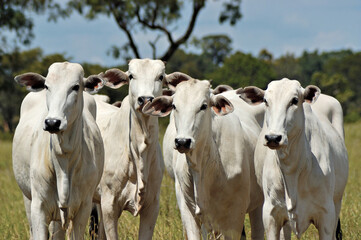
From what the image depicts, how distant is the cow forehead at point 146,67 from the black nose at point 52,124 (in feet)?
5.00

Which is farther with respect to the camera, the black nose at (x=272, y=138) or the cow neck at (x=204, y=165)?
the cow neck at (x=204, y=165)

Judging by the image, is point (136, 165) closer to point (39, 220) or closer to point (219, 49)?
point (39, 220)

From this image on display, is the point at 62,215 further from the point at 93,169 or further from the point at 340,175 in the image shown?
the point at 340,175

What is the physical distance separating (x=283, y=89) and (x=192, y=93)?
3.08 ft

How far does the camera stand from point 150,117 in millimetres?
7613

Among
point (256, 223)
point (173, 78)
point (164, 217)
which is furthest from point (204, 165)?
point (164, 217)

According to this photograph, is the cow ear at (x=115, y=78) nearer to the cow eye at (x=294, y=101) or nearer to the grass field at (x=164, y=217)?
the grass field at (x=164, y=217)

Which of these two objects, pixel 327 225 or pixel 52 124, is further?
pixel 327 225

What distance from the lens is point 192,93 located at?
22.7ft

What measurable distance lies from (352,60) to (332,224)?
66627 millimetres

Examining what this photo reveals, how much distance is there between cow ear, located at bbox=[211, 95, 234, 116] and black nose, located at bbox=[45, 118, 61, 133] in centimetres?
169

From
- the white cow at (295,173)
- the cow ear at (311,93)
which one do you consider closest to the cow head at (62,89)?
the white cow at (295,173)

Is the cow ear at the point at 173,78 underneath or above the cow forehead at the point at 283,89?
underneath

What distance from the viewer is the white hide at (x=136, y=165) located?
758 cm
